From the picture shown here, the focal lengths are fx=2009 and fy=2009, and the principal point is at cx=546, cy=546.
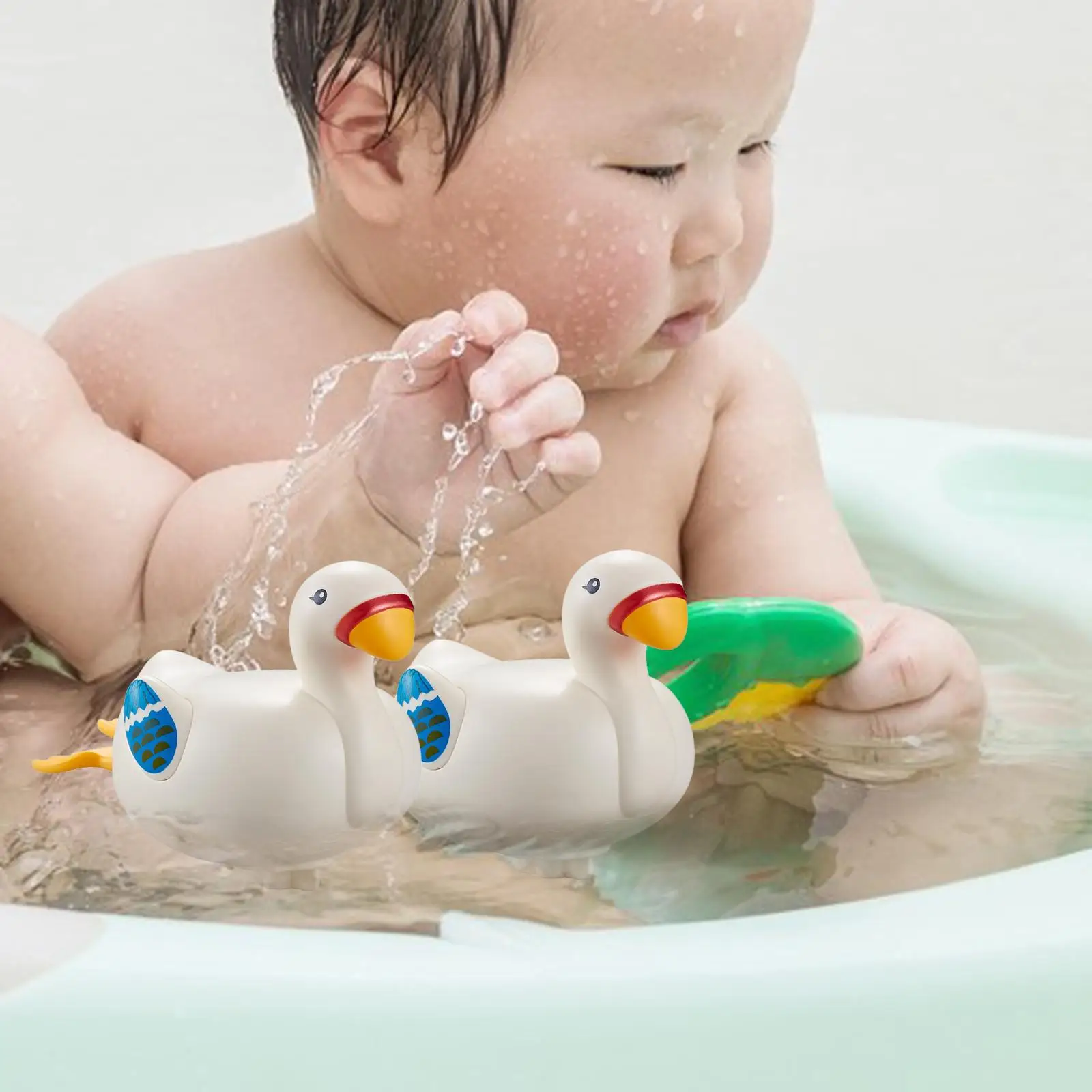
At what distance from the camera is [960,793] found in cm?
79

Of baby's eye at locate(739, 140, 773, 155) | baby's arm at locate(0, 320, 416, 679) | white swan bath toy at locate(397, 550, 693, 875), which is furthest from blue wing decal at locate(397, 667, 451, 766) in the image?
baby's eye at locate(739, 140, 773, 155)

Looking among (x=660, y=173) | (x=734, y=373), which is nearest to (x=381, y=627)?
(x=660, y=173)

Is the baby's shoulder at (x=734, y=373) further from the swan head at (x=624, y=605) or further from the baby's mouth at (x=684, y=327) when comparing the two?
the swan head at (x=624, y=605)

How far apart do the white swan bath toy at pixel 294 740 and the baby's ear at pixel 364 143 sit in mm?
329

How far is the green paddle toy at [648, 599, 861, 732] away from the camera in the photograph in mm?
745

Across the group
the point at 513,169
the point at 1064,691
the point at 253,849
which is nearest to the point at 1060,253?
the point at 1064,691

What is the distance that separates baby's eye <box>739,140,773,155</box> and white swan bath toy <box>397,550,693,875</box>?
0.31 metres

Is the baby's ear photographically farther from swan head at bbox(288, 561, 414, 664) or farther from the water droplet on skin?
swan head at bbox(288, 561, 414, 664)

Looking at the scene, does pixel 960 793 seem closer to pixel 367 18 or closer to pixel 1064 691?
pixel 1064 691

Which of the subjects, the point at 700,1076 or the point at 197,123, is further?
the point at 197,123

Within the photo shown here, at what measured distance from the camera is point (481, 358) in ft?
2.44

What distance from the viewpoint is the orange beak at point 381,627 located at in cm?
57

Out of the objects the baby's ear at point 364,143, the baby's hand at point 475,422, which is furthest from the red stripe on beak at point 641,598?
the baby's ear at point 364,143

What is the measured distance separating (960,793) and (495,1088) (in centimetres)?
31
